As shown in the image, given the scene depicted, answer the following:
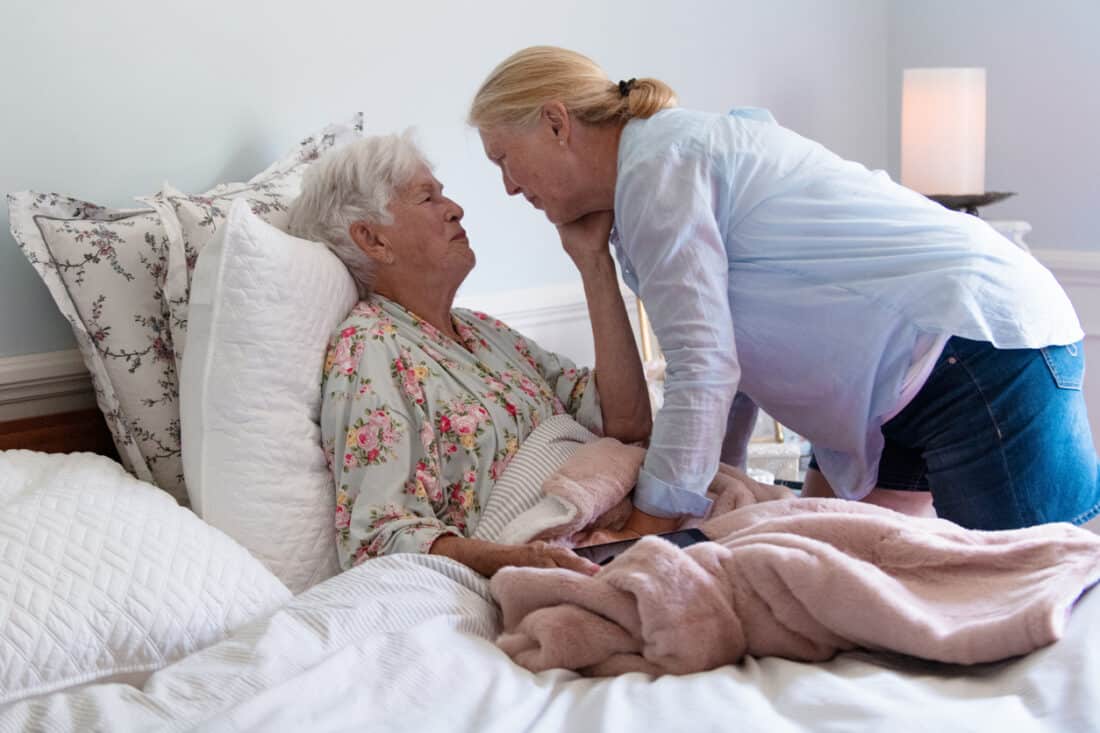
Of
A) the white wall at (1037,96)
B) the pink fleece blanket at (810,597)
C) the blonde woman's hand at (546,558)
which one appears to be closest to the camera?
the pink fleece blanket at (810,597)

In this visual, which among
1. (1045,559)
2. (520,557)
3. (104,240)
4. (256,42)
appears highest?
(256,42)

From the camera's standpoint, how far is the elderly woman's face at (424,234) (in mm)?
1966

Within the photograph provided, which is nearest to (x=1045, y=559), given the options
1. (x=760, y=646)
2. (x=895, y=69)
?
(x=760, y=646)

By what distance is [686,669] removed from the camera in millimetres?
1219

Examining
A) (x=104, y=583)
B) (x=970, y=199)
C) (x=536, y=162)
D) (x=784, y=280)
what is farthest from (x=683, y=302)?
(x=970, y=199)

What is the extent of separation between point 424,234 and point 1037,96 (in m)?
2.19

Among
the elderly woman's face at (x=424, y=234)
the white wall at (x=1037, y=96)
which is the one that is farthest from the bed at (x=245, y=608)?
the white wall at (x=1037, y=96)

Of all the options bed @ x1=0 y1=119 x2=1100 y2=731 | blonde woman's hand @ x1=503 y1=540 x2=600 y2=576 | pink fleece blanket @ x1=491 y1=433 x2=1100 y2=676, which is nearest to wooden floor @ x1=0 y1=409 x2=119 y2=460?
bed @ x1=0 y1=119 x2=1100 y2=731

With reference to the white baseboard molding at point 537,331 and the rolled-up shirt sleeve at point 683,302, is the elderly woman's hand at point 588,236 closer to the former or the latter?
the rolled-up shirt sleeve at point 683,302

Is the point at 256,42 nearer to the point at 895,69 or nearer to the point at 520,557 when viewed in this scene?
the point at 520,557

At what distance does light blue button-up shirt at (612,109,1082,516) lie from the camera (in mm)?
1719

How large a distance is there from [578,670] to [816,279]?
30.2 inches

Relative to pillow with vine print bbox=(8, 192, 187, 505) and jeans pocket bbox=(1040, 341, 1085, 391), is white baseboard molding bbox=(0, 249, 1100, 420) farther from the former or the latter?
jeans pocket bbox=(1040, 341, 1085, 391)

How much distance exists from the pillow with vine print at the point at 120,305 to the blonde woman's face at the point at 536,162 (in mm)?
524
